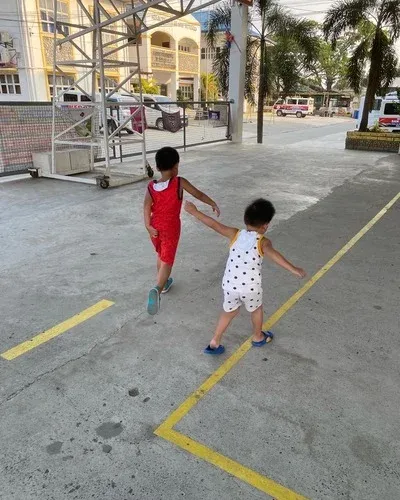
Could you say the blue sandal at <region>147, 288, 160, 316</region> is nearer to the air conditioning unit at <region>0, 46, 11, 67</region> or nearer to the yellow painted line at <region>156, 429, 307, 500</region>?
the yellow painted line at <region>156, 429, 307, 500</region>

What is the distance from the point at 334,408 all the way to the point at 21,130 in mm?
8528

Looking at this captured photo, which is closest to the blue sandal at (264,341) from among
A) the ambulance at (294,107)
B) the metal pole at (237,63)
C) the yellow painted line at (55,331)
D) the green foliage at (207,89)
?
the yellow painted line at (55,331)

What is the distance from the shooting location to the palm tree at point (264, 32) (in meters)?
15.4

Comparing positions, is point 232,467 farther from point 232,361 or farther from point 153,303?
point 153,303

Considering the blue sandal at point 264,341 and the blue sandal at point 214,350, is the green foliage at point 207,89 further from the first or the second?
the blue sandal at point 214,350

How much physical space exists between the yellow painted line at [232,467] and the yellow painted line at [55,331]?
128 cm

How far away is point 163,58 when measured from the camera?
1499 inches

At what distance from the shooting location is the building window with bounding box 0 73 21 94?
28.1 m

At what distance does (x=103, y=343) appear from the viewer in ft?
10.0

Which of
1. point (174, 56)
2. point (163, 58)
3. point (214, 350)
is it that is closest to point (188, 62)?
point (174, 56)

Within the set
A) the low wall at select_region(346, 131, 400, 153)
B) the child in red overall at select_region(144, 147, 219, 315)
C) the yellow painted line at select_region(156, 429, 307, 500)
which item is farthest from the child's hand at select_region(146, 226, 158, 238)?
the low wall at select_region(346, 131, 400, 153)

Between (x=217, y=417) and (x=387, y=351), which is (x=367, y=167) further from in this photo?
(x=217, y=417)

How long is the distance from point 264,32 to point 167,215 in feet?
48.9

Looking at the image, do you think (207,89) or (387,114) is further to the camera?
(207,89)
